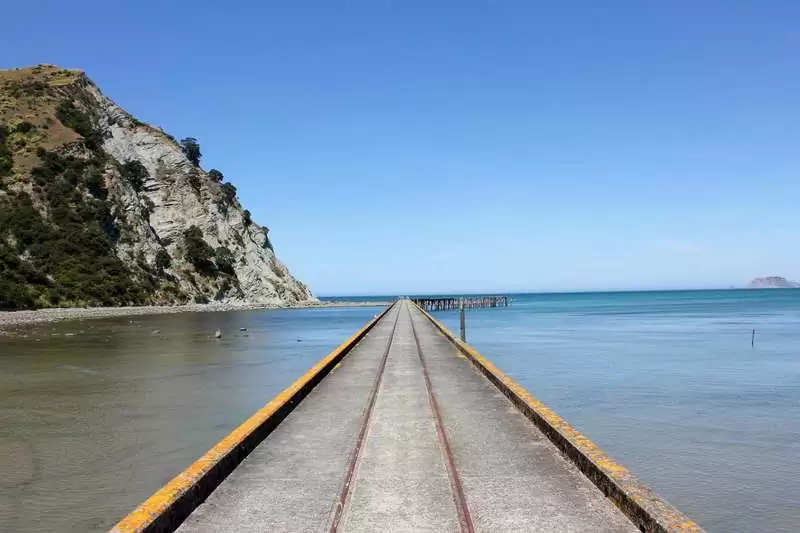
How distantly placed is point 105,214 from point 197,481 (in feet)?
240

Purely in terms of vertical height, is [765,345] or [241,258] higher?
[241,258]

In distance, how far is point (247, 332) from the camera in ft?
138

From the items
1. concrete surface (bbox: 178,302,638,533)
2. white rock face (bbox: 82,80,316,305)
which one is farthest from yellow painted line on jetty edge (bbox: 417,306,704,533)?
white rock face (bbox: 82,80,316,305)

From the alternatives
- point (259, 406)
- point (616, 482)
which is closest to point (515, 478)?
point (616, 482)

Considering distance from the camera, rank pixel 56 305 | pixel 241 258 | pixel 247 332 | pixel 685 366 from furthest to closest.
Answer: pixel 241 258
pixel 56 305
pixel 247 332
pixel 685 366

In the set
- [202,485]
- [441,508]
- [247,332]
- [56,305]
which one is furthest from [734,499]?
[56,305]

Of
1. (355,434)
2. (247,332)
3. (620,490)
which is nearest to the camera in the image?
(620,490)

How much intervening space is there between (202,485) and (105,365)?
19.5 metres

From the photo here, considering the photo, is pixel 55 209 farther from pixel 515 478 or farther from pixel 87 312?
pixel 515 478

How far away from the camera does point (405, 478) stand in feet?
23.0

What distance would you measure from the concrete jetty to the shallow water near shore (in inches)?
81.4

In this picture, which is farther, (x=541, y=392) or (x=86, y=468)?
(x=541, y=392)

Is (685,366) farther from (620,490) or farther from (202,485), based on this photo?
(202,485)

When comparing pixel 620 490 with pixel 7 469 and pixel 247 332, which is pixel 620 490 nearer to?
pixel 7 469
